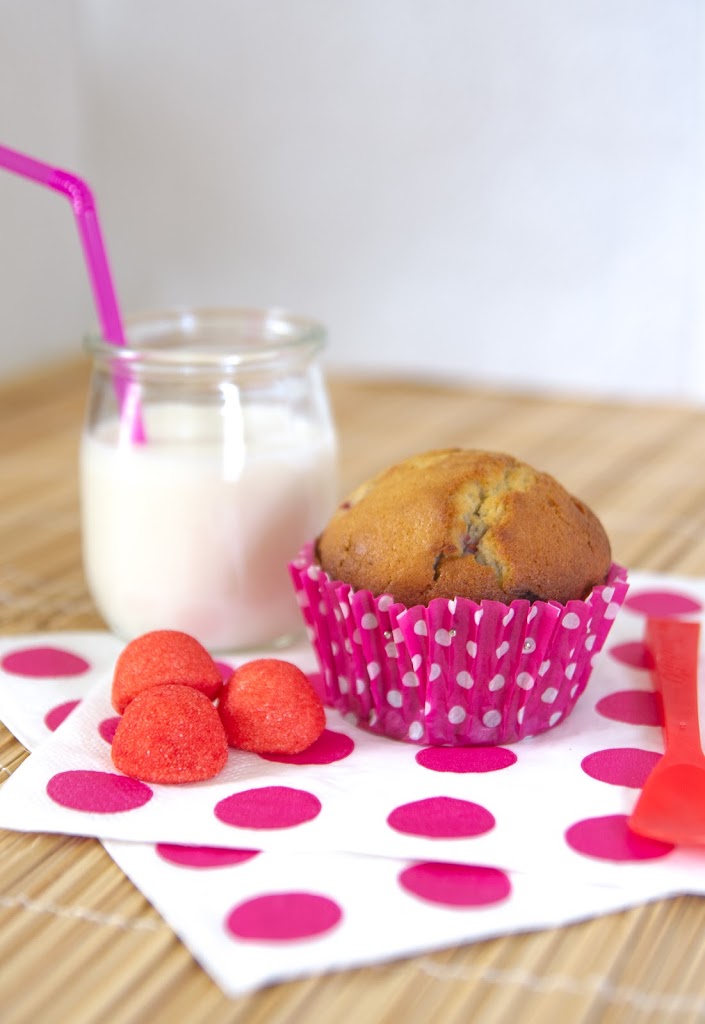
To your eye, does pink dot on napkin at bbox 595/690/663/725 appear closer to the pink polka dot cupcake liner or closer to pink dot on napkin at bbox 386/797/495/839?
the pink polka dot cupcake liner

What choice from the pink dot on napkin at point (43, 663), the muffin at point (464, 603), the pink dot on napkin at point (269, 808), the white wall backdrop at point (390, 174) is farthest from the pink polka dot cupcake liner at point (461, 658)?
the white wall backdrop at point (390, 174)

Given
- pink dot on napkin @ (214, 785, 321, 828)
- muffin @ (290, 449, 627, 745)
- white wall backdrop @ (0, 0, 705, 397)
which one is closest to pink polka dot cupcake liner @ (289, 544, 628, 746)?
muffin @ (290, 449, 627, 745)

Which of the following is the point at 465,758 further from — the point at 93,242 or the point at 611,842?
the point at 93,242

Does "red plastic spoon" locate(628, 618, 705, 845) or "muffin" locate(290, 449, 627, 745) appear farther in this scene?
"muffin" locate(290, 449, 627, 745)

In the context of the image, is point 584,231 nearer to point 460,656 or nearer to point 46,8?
point 46,8

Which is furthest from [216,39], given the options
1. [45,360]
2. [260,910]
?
[260,910]

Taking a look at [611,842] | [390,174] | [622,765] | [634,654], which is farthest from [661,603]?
[390,174]

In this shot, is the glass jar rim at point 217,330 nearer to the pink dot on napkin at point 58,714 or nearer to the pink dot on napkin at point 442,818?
the pink dot on napkin at point 58,714
